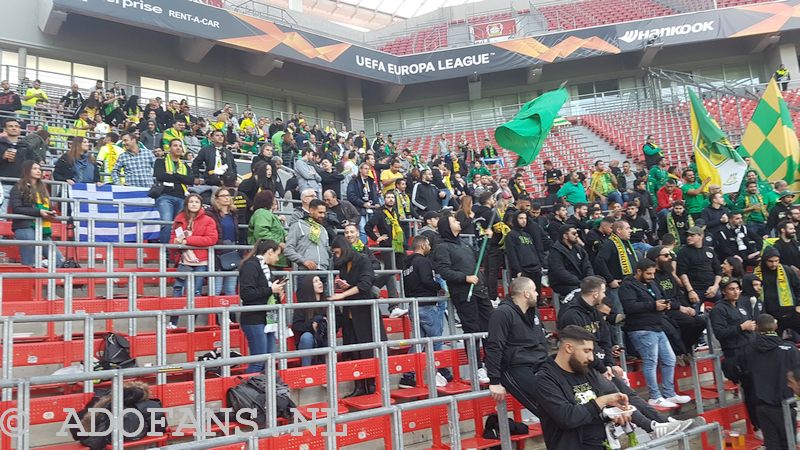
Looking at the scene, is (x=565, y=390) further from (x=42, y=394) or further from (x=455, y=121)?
(x=455, y=121)

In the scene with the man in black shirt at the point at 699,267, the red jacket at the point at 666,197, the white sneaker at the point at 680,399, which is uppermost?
the red jacket at the point at 666,197

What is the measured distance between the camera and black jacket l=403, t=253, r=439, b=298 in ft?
21.4

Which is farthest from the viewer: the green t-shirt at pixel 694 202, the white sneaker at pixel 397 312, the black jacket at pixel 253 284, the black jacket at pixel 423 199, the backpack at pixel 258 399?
the green t-shirt at pixel 694 202

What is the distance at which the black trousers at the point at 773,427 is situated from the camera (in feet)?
18.4

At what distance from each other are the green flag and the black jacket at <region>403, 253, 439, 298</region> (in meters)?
1.65

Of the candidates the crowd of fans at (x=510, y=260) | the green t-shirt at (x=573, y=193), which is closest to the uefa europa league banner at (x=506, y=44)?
the crowd of fans at (x=510, y=260)

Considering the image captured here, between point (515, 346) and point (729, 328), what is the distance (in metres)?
3.40

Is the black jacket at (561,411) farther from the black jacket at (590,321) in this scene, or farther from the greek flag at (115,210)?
the greek flag at (115,210)

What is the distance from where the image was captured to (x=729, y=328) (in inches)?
261

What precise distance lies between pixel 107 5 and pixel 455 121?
1427 centimetres

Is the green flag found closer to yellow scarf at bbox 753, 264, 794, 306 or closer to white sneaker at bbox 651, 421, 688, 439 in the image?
yellow scarf at bbox 753, 264, 794, 306

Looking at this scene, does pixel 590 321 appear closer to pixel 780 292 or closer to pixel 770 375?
pixel 770 375

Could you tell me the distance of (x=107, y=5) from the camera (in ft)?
55.9

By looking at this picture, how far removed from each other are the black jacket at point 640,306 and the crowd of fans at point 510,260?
14 millimetres
